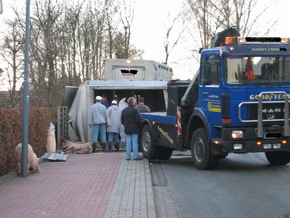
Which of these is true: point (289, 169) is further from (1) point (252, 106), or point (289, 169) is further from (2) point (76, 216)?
(2) point (76, 216)

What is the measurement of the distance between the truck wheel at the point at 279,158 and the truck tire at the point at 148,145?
3.22m

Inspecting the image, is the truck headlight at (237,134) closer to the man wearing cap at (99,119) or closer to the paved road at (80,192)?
the paved road at (80,192)

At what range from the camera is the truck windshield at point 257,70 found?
10.5 m

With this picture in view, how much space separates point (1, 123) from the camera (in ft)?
31.9

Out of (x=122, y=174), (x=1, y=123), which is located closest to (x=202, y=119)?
(x=122, y=174)

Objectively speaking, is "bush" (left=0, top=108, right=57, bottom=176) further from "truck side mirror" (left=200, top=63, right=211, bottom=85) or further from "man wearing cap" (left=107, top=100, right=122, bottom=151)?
"truck side mirror" (left=200, top=63, right=211, bottom=85)

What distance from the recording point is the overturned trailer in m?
17.1

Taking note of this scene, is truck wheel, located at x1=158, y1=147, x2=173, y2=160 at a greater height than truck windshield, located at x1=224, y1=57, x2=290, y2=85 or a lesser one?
lesser

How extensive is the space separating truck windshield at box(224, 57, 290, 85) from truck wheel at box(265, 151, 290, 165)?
2.18 meters

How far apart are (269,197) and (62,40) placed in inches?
990

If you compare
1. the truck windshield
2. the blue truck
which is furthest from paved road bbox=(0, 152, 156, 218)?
the truck windshield

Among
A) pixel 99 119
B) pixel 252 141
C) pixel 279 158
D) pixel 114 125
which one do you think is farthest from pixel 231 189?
pixel 99 119

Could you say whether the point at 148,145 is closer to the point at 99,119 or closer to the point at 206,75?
the point at 99,119

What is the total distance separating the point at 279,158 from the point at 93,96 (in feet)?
25.2
